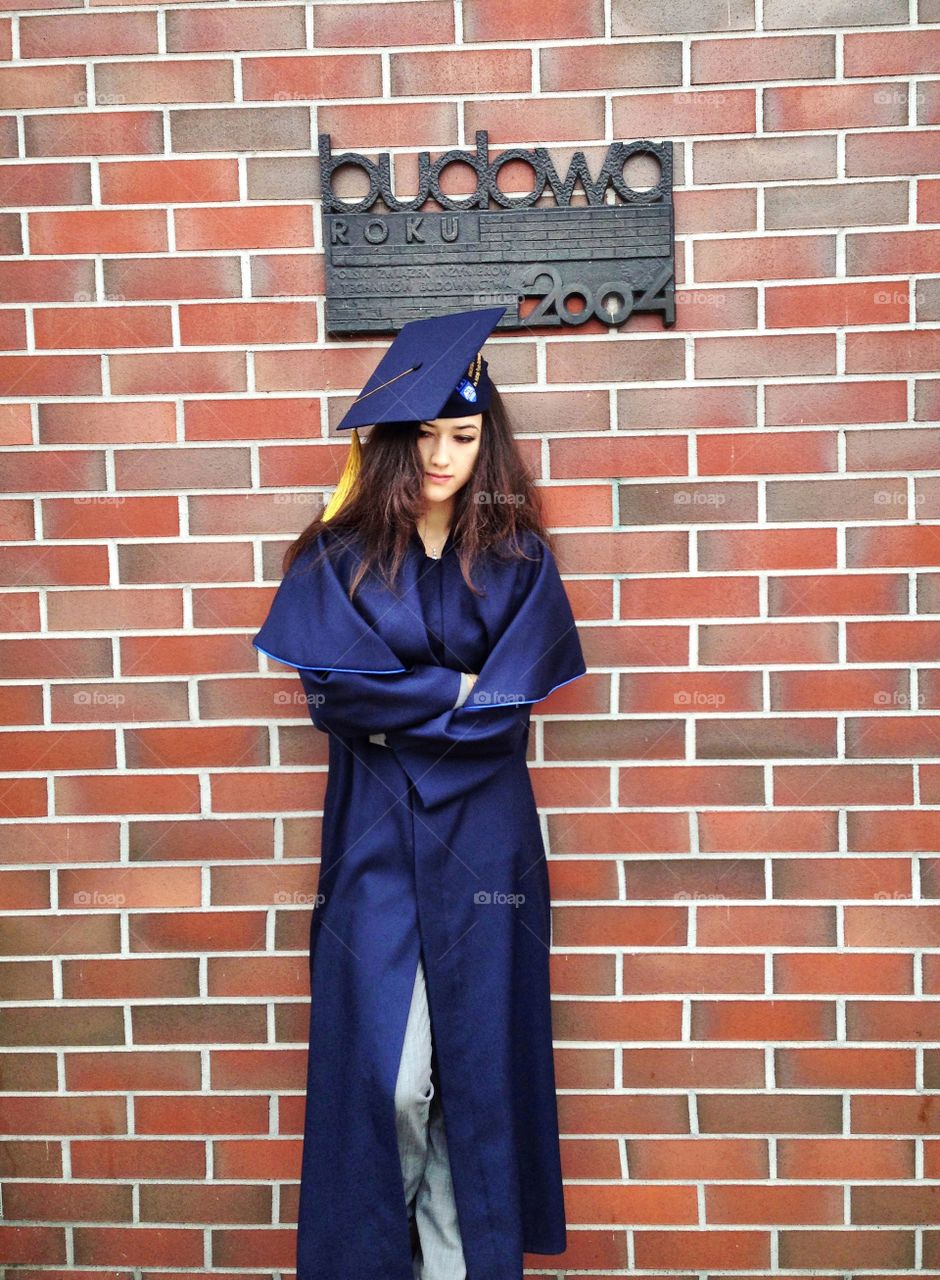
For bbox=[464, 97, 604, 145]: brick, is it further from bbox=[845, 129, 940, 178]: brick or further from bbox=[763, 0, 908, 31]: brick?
bbox=[845, 129, 940, 178]: brick

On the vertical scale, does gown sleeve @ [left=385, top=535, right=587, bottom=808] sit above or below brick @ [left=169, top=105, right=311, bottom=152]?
below

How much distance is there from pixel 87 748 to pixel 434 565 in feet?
3.22

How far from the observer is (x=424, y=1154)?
2.17m

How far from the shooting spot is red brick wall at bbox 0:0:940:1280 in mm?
2387

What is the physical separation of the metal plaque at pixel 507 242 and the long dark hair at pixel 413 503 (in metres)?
0.33

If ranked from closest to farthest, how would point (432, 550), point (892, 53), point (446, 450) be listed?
point (446, 450) → point (432, 550) → point (892, 53)

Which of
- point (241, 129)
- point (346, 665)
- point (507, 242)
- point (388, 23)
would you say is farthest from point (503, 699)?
point (388, 23)

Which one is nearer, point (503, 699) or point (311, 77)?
point (503, 699)

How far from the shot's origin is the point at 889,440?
2.42 m

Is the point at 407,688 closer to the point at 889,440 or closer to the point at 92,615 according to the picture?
the point at 92,615

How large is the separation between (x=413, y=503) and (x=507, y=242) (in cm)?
70

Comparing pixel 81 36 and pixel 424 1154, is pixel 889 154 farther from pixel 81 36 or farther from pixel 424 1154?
pixel 424 1154

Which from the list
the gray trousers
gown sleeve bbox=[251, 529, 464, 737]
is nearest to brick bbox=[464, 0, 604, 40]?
gown sleeve bbox=[251, 529, 464, 737]

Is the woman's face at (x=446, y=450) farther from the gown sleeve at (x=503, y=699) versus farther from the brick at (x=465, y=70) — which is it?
the brick at (x=465, y=70)
